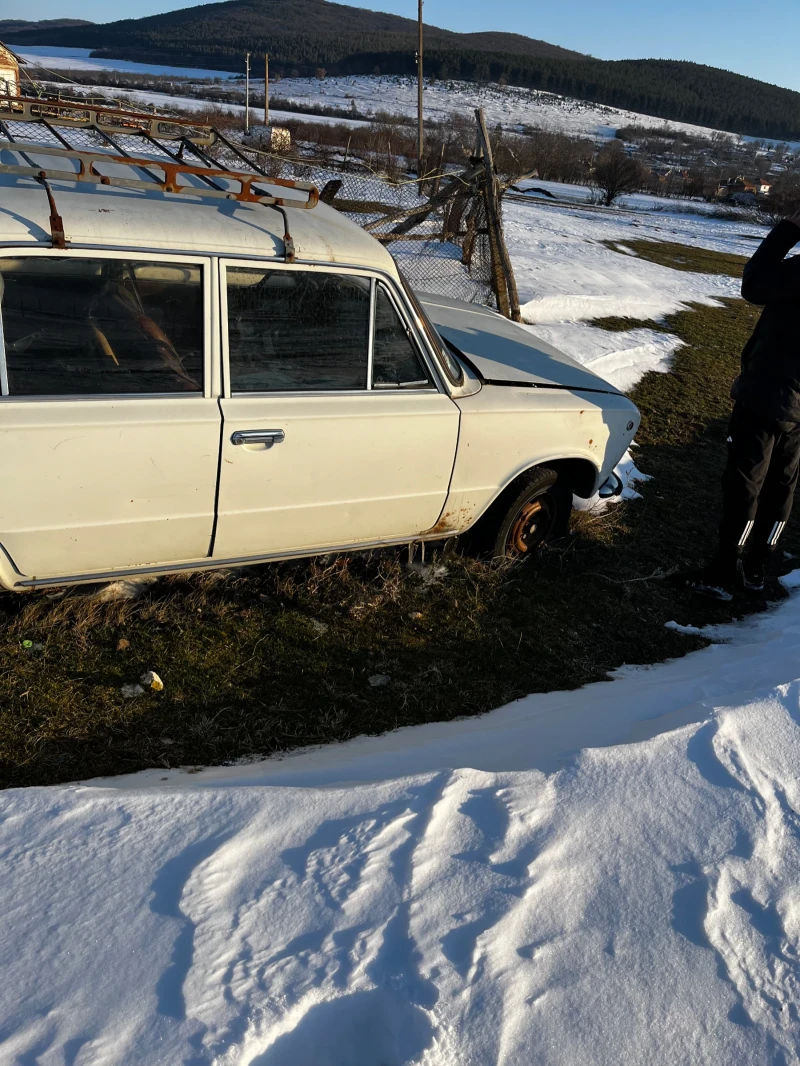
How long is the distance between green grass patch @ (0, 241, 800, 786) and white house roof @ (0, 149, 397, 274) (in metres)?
1.62

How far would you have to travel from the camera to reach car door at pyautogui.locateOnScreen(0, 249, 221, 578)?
2809 mm

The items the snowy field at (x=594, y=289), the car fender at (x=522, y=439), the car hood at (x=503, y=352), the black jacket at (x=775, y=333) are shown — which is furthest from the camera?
the snowy field at (x=594, y=289)

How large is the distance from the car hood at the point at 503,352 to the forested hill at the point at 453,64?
166 m

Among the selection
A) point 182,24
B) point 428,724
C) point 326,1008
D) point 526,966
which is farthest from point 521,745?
point 182,24

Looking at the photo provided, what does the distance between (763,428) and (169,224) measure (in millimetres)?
3330

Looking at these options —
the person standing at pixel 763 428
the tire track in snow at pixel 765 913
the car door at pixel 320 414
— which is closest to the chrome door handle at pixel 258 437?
the car door at pixel 320 414

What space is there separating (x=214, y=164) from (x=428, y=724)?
3.03 meters

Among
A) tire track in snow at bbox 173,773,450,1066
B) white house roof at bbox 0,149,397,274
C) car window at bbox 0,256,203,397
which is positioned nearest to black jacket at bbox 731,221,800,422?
white house roof at bbox 0,149,397,274

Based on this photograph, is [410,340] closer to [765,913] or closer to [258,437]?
[258,437]

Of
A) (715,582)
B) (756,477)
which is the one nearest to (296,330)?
(756,477)

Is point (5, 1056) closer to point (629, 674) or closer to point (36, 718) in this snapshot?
point (36, 718)

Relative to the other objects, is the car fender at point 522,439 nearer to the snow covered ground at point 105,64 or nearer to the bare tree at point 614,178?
the bare tree at point 614,178

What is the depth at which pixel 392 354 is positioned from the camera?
11.8 ft

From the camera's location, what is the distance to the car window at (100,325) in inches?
110
